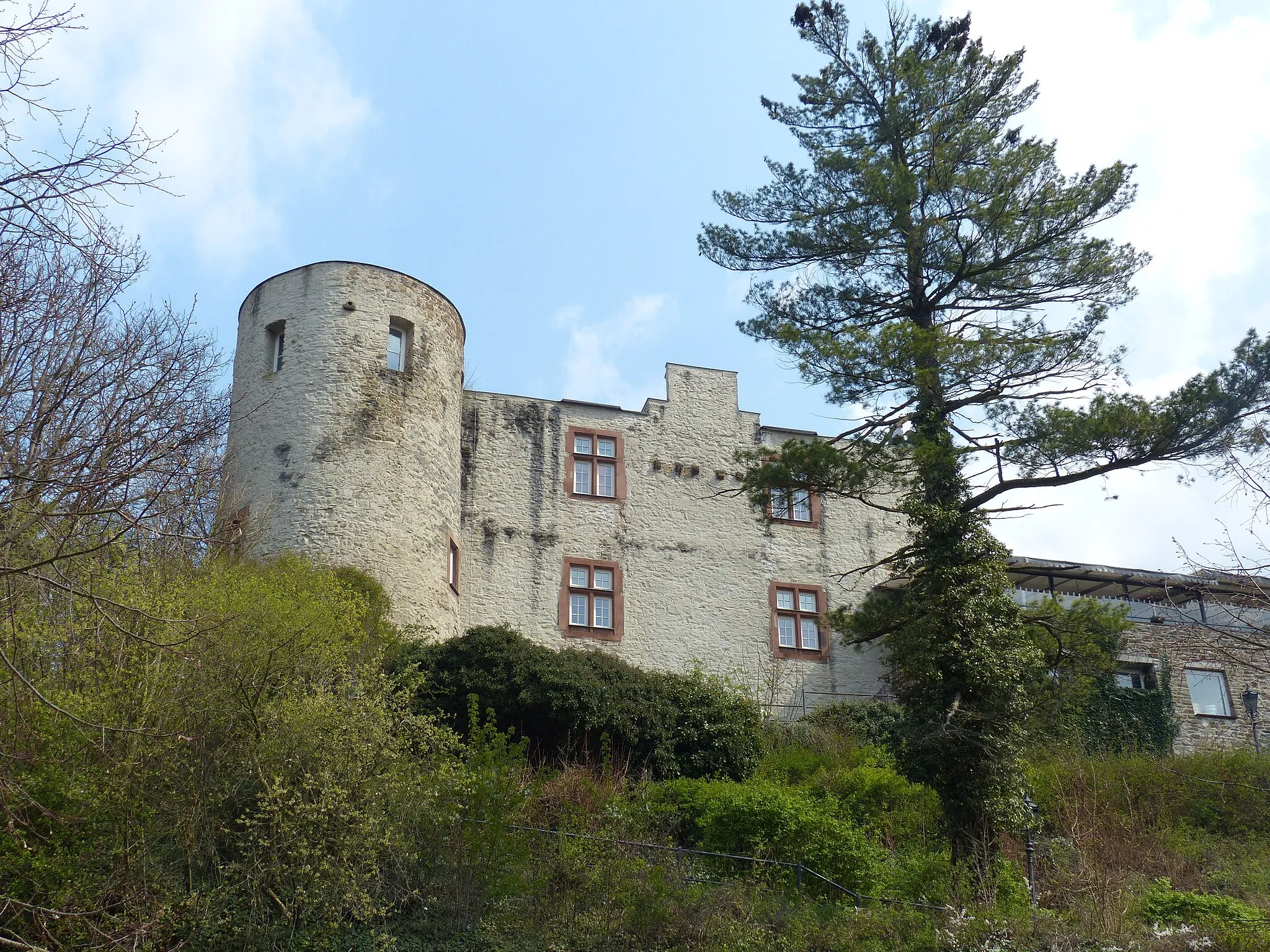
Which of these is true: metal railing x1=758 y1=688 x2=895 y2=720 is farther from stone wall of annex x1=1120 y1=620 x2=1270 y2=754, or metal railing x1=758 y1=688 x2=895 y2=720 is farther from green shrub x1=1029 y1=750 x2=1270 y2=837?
green shrub x1=1029 y1=750 x2=1270 y2=837

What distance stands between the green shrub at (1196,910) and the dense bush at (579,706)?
7.54 m

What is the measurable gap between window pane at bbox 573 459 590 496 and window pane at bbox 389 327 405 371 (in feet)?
14.9

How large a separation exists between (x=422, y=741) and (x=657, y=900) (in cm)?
280

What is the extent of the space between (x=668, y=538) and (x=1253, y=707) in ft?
37.4

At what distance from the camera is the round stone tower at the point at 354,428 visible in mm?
19984

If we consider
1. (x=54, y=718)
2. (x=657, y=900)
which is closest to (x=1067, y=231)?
(x=657, y=900)

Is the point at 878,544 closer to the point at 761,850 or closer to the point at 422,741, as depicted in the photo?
the point at 761,850

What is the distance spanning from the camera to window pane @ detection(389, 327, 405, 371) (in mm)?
21766

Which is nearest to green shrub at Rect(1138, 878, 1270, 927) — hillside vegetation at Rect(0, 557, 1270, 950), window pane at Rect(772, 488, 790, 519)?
hillside vegetation at Rect(0, 557, 1270, 950)

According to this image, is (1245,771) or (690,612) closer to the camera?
(1245,771)

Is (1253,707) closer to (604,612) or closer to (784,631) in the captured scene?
(784,631)

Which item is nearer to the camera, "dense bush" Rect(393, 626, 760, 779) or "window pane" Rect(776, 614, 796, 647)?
"dense bush" Rect(393, 626, 760, 779)

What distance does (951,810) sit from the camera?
1360 cm

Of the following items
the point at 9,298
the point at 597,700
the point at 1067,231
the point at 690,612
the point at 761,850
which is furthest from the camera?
the point at 690,612
